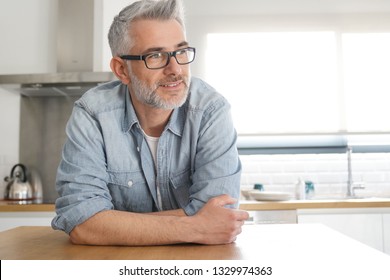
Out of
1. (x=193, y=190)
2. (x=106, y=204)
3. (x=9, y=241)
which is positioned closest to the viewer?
(x=9, y=241)

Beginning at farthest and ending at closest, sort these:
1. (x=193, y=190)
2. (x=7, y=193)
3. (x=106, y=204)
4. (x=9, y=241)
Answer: (x=7, y=193) < (x=193, y=190) < (x=106, y=204) < (x=9, y=241)

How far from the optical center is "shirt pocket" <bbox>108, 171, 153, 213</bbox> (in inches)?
62.3

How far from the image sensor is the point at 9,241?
1.27 metres

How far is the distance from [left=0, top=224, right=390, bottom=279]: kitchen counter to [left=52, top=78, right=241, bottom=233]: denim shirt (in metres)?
0.23

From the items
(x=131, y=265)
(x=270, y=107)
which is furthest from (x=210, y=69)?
(x=131, y=265)

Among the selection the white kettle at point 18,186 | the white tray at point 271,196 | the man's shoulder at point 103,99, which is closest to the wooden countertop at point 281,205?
the white tray at point 271,196

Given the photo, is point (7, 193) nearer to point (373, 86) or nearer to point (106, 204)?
point (106, 204)

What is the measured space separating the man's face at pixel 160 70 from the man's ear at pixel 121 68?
11 centimetres

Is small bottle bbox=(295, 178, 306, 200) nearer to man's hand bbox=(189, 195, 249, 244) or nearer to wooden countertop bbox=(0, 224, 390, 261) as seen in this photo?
wooden countertop bbox=(0, 224, 390, 261)

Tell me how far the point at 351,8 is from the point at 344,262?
10.2ft

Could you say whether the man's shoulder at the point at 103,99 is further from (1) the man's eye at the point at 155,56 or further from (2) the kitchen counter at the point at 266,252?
(2) the kitchen counter at the point at 266,252

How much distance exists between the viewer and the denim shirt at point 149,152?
1.47 m

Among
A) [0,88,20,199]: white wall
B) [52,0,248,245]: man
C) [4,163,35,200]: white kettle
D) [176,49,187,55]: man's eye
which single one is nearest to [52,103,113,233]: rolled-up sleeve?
[52,0,248,245]: man

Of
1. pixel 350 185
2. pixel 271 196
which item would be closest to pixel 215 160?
pixel 271 196
